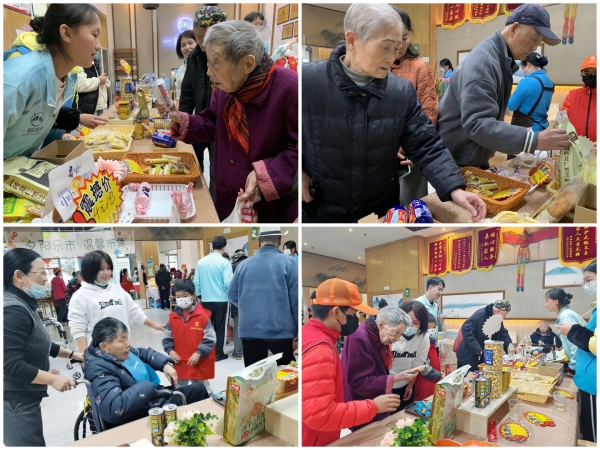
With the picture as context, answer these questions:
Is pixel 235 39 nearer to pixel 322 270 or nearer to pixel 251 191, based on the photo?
pixel 251 191

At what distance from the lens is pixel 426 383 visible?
2.15m

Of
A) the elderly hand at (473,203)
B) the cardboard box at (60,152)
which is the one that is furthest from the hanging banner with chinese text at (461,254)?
the cardboard box at (60,152)

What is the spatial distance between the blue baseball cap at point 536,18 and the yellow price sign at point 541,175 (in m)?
0.49

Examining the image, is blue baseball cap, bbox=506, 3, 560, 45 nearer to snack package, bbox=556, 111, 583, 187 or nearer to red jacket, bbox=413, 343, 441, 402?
snack package, bbox=556, 111, 583, 187

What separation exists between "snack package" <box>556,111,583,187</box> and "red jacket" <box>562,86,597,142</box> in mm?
155

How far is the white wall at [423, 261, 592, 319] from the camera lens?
2096mm

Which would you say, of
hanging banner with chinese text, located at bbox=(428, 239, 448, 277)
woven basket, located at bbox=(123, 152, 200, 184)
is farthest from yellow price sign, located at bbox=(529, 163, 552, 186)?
woven basket, located at bbox=(123, 152, 200, 184)

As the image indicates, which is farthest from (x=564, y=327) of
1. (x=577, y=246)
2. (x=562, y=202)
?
(x=562, y=202)

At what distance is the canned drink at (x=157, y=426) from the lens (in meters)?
2.02

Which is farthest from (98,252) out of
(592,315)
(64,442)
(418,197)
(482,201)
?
(592,315)

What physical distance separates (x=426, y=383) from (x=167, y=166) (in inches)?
63.8

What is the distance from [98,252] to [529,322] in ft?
6.34

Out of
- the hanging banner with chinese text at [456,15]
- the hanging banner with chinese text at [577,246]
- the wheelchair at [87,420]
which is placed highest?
the hanging banner with chinese text at [456,15]

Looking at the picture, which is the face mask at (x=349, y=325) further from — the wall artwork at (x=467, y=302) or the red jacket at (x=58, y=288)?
the red jacket at (x=58, y=288)
